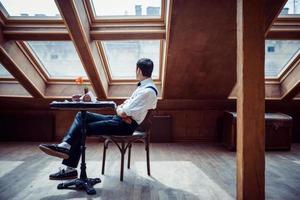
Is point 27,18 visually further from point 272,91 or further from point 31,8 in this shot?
point 272,91

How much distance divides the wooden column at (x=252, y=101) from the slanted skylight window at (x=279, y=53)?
2.55 metres

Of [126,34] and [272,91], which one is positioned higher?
[126,34]

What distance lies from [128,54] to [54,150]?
8.72ft

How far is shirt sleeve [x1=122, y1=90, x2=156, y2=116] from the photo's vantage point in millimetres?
3107

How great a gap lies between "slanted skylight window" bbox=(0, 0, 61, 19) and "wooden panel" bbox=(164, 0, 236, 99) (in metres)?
1.61

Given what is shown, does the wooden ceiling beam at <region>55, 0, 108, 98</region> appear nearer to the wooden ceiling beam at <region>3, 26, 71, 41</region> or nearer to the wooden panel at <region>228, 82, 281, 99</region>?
the wooden ceiling beam at <region>3, 26, 71, 41</region>

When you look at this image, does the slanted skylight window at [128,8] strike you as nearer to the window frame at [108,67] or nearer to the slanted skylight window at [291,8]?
the window frame at [108,67]

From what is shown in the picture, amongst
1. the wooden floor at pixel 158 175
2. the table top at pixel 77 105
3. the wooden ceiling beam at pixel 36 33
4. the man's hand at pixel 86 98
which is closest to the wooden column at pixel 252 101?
the wooden floor at pixel 158 175

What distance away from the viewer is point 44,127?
585 cm

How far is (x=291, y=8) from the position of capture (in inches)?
160

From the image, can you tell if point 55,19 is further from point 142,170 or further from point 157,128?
point 157,128

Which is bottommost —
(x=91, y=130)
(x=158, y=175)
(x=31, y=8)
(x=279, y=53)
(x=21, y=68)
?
(x=158, y=175)

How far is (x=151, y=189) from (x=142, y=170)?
0.78 meters

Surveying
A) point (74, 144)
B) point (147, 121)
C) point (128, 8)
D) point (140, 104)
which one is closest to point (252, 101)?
point (140, 104)
